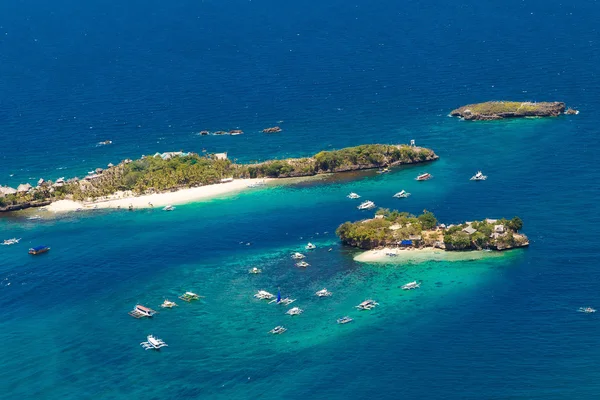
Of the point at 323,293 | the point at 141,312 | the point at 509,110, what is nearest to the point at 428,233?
the point at 323,293

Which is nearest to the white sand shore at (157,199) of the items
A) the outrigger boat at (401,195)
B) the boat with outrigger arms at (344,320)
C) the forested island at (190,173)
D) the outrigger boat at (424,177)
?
the forested island at (190,173)

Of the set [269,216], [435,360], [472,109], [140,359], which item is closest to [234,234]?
[269,216]

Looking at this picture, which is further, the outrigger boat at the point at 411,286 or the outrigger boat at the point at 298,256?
the outrigger boat at the point at 298,256

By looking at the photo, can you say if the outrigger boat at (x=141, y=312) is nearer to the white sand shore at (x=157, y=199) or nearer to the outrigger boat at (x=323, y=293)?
the outrigger boat at (x=323, y=293)

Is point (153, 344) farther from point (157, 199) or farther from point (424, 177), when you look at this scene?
point (424, 177)

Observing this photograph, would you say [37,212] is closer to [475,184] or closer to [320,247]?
[320,247]

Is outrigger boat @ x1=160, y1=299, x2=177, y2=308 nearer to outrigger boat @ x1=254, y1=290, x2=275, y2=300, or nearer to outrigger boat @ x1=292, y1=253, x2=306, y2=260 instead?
outrigger boat @ x1=254, y1=290, x2=275, y2=300

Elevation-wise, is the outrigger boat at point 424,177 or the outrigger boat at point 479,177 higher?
the outrigger boat at point 424,177
